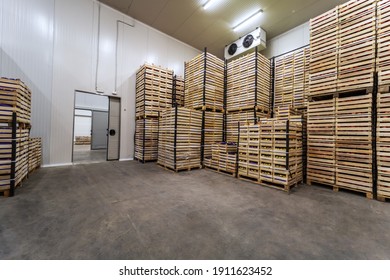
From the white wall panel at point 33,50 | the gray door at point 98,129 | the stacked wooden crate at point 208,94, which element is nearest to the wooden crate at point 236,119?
the stacked wooden crate at point 208,94

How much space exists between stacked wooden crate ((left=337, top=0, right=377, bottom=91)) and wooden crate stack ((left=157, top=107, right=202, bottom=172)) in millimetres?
5399

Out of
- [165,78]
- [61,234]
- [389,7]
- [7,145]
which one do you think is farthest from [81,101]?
[389,7]

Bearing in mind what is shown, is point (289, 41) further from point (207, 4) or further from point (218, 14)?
point (207, 4)

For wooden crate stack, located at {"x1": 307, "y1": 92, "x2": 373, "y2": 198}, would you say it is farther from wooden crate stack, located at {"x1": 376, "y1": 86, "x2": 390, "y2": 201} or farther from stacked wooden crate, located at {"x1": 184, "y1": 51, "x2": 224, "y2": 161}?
stacked wooden crate, located at {"x1": 184, "y1": 51, "x2": 224, "y2": 161}

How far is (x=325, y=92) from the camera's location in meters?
5.42

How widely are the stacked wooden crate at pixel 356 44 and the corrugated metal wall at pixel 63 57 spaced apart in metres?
9.78

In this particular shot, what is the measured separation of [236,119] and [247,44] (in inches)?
211

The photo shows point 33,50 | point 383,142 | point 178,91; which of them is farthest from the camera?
point 178,91

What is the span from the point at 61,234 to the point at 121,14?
1146cm

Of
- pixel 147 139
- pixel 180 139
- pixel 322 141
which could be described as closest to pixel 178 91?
pixel 147 139

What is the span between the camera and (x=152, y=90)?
9391mm

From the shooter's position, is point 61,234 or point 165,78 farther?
point 165,78

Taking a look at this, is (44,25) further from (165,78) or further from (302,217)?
(302,217)

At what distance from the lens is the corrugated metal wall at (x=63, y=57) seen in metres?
6.82
